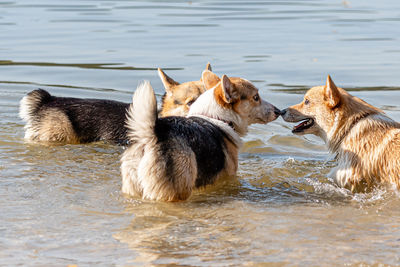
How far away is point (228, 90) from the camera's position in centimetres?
573

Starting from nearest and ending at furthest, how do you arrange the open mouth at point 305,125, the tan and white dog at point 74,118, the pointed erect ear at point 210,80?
the open mouth at point 305,125
the pointed erect ear at point 210,80
the tan and white dog at point 74,118

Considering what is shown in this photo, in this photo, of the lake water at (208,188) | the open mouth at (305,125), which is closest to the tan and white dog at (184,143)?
the lake water at (208,188)

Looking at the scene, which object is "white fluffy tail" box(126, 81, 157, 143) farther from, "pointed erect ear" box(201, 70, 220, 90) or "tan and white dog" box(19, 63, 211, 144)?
"tan and white dog" box(19, 63, 211, 144)

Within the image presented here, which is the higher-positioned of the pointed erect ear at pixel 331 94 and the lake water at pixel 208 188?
the pointed erect ear at pixel 331 94

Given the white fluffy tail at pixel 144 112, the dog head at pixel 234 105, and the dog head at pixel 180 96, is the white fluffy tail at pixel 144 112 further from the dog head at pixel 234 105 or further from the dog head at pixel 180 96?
the dog head at pixel 180 96

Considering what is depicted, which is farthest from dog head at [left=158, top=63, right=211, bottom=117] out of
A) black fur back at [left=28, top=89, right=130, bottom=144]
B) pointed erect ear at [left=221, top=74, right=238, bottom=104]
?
pointed erect ear at [left=221, top=74, right=238, bottom=104]

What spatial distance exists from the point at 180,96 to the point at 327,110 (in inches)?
72.6

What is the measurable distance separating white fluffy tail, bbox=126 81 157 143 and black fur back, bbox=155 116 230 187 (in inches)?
3.5

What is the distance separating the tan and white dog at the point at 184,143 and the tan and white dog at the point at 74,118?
1.05m

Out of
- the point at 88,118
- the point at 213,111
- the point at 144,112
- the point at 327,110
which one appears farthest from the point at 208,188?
the point at 88,118

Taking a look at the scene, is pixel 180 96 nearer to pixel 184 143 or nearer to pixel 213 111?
pixel 213 111

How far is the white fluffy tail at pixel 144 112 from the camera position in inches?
183

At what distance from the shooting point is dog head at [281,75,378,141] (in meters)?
5.65

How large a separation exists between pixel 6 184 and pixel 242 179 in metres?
2.12
